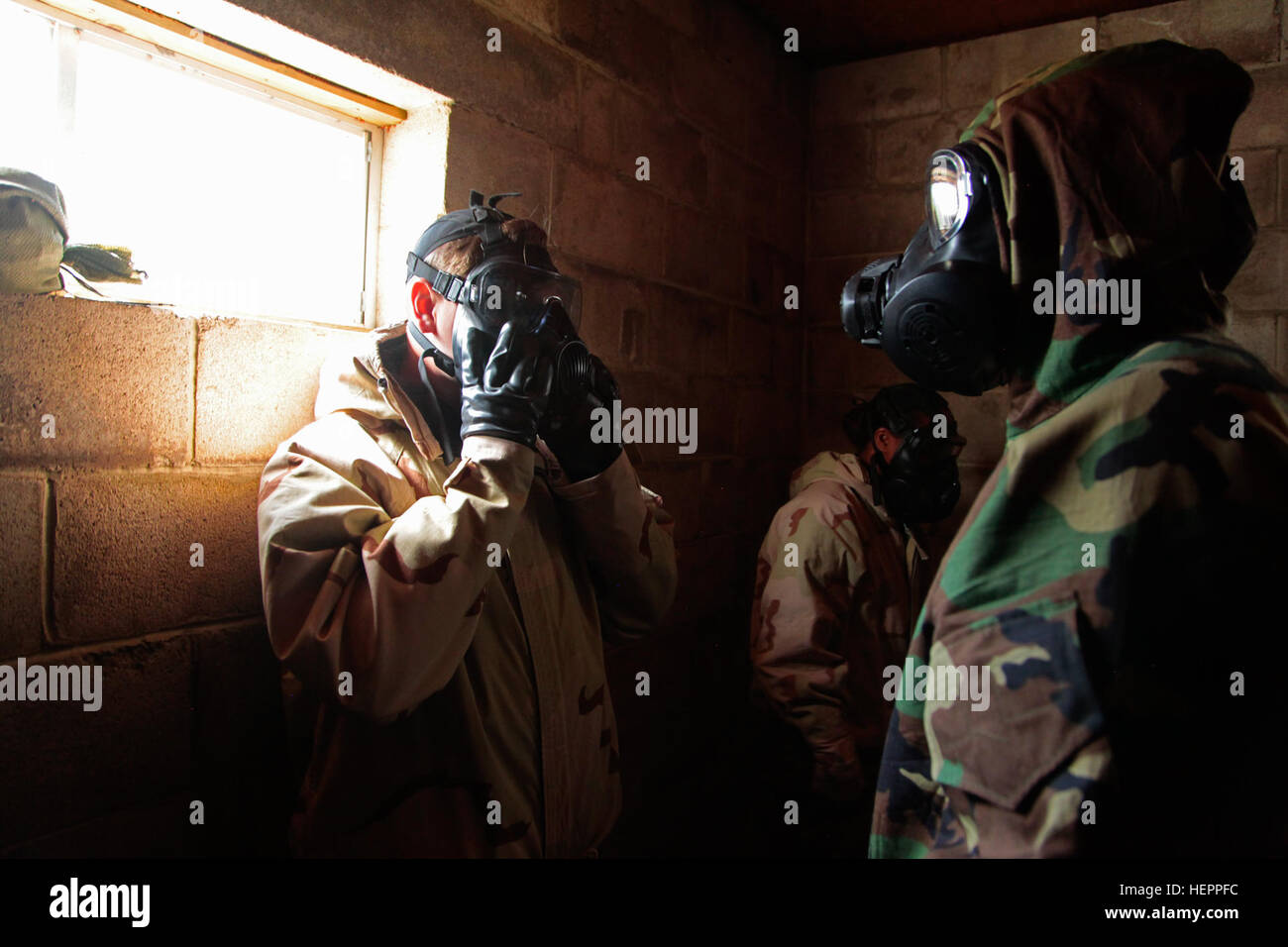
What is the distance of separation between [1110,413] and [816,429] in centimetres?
243

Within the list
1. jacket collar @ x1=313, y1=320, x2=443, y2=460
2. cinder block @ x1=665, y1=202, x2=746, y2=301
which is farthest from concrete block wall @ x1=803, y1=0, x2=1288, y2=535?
jacket collar @ x1=313, y1=320, x2=443, y2=460

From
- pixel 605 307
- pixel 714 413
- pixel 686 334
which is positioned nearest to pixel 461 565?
pixel 605 307

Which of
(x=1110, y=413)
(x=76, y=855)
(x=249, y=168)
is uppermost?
(x=249, y=168)

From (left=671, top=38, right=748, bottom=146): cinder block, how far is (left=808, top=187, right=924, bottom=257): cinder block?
586 mm

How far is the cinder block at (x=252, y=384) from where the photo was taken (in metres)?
1.23

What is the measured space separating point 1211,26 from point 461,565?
3.00 metres

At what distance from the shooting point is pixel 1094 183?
0.76 meters

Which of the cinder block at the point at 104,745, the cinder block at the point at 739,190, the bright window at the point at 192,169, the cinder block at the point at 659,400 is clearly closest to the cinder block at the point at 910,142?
the cinder block at the point at 739,190

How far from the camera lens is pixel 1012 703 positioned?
70 cm

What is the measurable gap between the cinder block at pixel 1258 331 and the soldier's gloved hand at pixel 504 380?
7.97ft

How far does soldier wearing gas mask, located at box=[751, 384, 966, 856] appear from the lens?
198 centimetres

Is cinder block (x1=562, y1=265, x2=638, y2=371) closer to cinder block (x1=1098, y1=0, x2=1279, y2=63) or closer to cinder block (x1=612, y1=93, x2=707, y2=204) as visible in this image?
cinder block (x1=612, y1=93, x2=707, y2=204)
